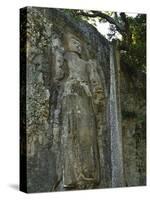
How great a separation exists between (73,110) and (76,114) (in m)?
0.08

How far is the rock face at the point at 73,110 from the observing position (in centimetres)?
1163

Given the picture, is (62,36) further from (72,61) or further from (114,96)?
(114,96)

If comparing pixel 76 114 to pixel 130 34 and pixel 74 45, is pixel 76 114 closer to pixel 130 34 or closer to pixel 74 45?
pixel 74 45

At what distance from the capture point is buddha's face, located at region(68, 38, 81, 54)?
1199 cm

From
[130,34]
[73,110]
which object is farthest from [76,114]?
[130,34]

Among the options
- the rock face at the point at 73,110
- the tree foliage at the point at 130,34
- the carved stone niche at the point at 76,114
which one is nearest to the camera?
the rock face at the point at 73,110

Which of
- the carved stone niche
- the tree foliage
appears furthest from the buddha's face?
the tree foliage

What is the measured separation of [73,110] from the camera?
12.0 metres

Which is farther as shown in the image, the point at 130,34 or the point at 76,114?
the point at 130,34

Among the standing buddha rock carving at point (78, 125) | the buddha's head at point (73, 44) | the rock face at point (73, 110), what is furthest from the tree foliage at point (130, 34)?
the standing buddha rock carving at point (78, 125)

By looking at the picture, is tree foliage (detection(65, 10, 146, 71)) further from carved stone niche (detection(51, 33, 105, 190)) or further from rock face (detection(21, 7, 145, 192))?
carved stone niche (detection(51, 33, 105, 190))

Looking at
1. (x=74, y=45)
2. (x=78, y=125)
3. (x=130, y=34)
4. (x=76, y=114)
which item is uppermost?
(x=130, y=34)

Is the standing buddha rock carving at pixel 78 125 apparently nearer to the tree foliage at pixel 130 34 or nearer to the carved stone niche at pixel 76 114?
the carved stone niche at pixel 76 114

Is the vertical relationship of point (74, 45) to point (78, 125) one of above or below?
above
